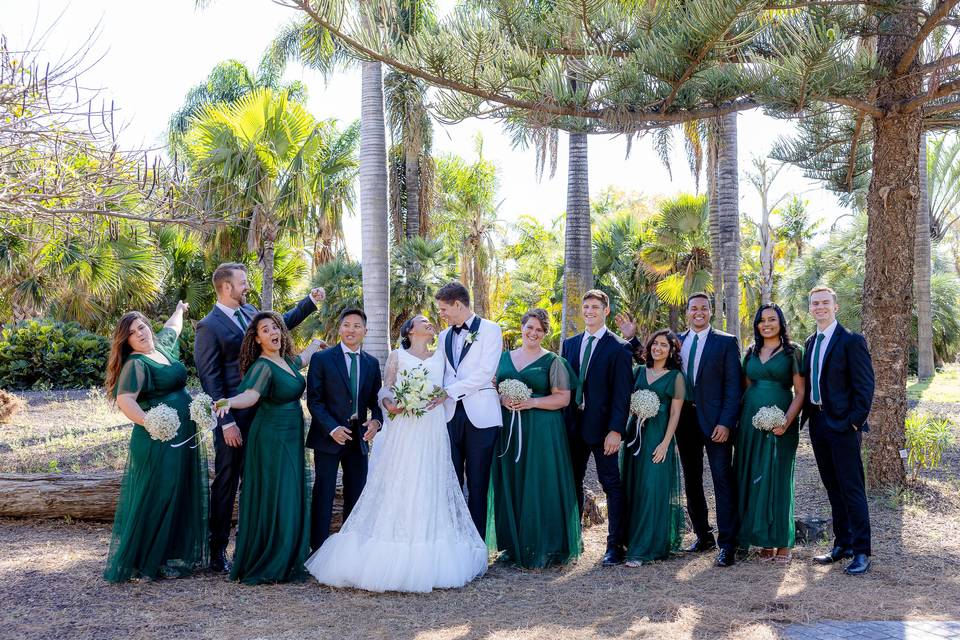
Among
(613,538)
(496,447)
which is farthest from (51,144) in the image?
(613,538)

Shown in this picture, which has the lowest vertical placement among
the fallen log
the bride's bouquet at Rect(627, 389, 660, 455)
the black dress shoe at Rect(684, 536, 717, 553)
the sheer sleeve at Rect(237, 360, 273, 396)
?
the black dress shoe at Rect(684, 536, 717, 553)

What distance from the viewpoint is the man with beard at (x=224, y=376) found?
18.0 ft

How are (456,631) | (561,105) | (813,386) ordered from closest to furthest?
(456,631) < (813,386) < (561,105)

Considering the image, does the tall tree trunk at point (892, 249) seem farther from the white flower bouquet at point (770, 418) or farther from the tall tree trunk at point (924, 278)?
the tall tree trunk at point (924, 278)

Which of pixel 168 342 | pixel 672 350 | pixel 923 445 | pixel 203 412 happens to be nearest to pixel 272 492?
pixel 203 412

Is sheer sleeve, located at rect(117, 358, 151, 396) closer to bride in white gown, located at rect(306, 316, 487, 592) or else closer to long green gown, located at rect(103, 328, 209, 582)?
long green gown, located at rect(103, 328, 209, 582)

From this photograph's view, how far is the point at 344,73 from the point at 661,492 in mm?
13185

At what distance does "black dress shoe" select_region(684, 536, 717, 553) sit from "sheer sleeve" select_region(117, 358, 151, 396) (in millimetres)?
4184

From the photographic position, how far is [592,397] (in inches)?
229

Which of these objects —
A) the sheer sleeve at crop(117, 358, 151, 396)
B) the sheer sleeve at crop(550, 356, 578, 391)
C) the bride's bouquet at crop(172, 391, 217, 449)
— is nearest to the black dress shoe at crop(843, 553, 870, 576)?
the sheer sleeve at crop(550, 356, 578, 391)

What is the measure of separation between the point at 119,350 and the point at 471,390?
2416 mm

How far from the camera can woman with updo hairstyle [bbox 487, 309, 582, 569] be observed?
572 centimetres

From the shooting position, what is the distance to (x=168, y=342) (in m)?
5.85

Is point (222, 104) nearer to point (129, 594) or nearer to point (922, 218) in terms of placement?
point (129, 594)
